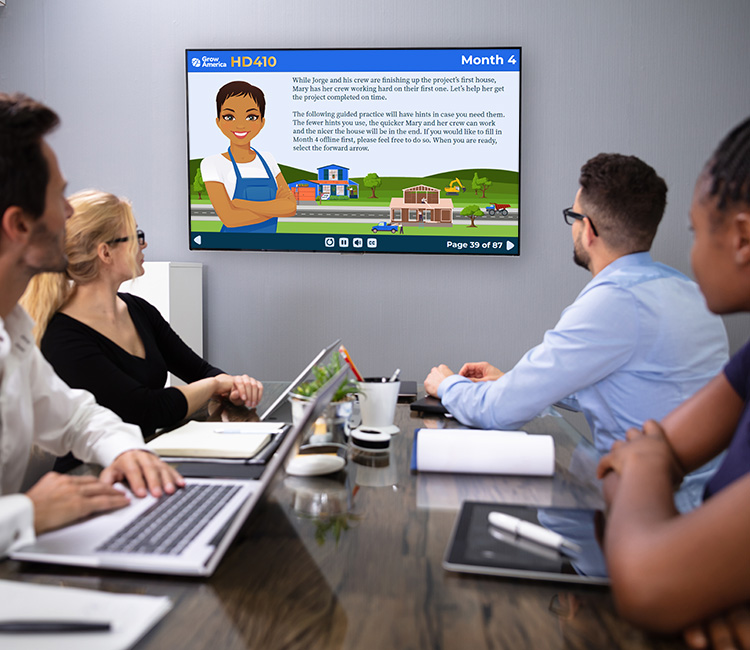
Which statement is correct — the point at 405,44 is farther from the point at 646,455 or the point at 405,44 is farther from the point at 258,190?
the point at 646,455

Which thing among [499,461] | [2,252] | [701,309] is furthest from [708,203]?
[2,252]

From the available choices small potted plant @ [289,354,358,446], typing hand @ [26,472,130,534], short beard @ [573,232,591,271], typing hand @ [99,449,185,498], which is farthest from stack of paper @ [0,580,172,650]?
short beard @ [573,232,591,271]

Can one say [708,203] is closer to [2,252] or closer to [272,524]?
[272,524]

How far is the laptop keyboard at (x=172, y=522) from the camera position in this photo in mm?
831

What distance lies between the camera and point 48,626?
0.63m

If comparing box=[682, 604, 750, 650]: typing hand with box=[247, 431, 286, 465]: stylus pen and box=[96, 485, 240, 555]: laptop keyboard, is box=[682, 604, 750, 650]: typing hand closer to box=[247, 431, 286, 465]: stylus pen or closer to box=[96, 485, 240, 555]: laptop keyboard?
box=[96, 485, 240, 555]: laptop keyboard

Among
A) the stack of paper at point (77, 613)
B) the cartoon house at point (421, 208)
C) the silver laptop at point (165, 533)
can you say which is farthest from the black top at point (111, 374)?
the cartoon house at point (421, 208)

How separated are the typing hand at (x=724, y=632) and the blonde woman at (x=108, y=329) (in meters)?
1.36

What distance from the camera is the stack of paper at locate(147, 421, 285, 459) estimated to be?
1285 mm

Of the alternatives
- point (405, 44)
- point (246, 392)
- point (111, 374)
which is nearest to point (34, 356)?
point (111, 374)

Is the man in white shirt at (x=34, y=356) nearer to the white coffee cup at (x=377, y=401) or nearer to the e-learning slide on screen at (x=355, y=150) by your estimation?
the white coffee cup at (x=377, y=401)

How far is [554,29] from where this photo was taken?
318 centimetres

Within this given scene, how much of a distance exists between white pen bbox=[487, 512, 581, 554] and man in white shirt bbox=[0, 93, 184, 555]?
0.50 metres

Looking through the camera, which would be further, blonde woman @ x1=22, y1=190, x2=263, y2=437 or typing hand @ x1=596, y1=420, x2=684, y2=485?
blonde woman @ x1=22, y1=190, x2=263, y2=437
